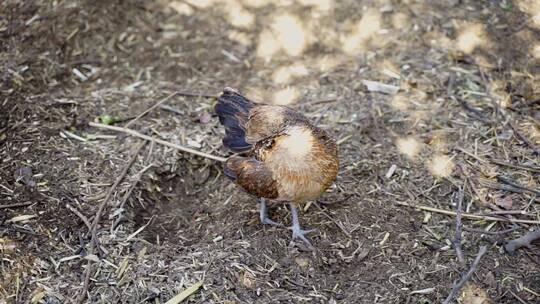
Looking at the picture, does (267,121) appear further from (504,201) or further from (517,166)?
(517,166)

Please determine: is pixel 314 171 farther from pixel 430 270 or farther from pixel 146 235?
pixel 146 235

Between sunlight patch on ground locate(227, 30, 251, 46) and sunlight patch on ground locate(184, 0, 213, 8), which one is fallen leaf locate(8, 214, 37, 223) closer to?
sunlight patch on ground locate(227, 30, 251, 46)

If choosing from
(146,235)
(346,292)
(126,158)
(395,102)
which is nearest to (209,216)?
(146,235)

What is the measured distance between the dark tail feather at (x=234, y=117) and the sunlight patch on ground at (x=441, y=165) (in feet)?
5.52

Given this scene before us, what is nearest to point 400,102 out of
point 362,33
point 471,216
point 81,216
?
point 362,33

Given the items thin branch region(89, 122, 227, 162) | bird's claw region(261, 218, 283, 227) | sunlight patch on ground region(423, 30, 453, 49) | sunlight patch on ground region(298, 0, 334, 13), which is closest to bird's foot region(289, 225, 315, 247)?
bird's claw region(261, 218, 283, 227)

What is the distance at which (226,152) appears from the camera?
509 cm

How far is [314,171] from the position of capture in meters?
3.98

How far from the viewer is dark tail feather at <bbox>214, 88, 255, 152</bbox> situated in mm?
4414

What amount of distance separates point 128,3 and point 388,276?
4.55 meters

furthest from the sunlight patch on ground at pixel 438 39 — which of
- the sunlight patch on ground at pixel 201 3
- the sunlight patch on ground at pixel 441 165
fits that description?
the sunlight patch on ground at pixel 201 3

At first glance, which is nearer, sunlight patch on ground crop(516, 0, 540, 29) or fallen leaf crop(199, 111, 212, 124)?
fallen leaf crop(199, 111, 212, 124)

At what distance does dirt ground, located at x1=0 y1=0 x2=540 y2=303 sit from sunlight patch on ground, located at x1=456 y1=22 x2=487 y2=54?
0.02 m

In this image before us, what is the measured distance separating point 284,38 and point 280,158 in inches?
103
